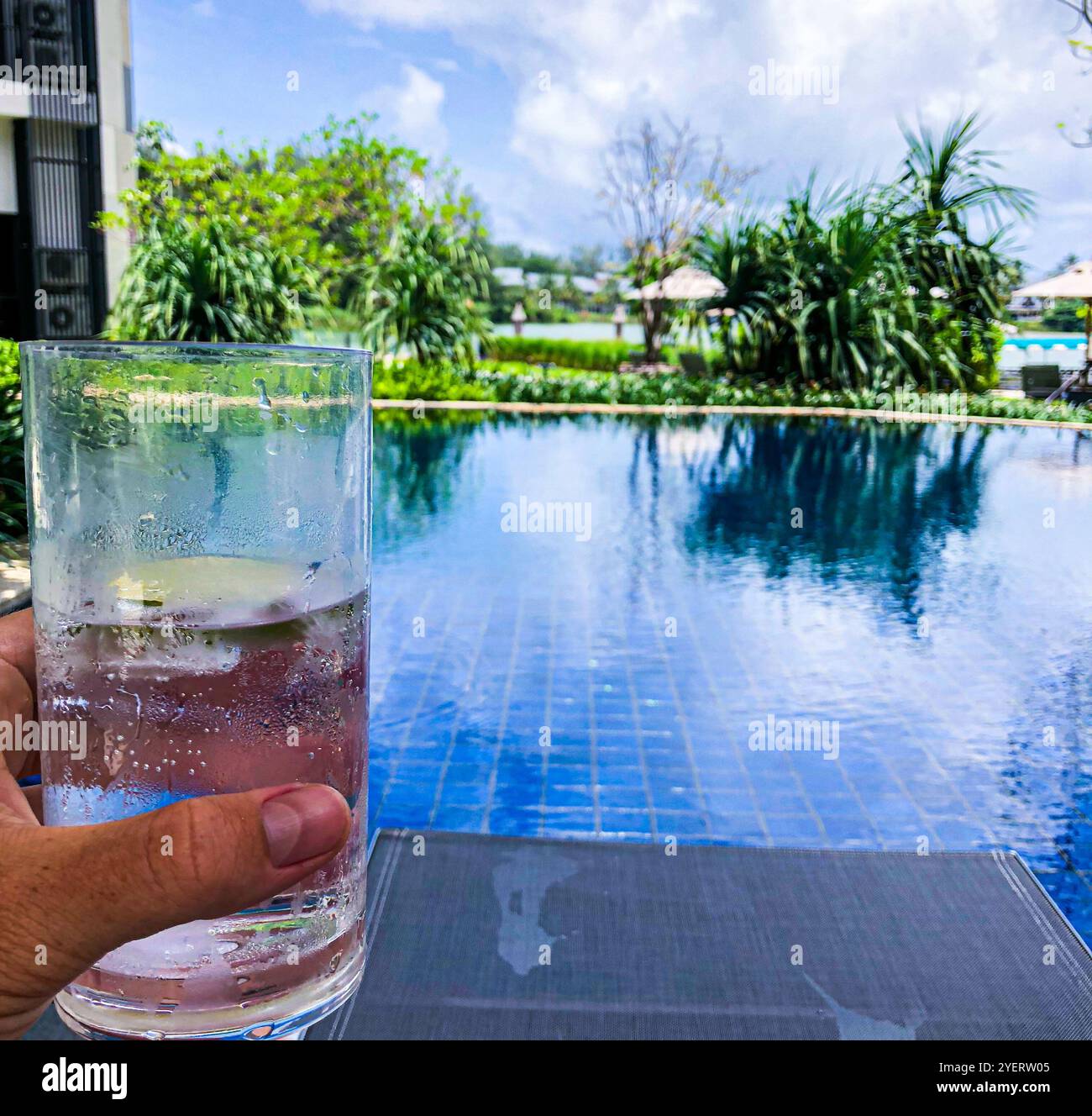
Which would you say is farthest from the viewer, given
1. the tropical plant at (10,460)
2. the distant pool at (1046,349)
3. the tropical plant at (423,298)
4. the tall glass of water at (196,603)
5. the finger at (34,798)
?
the distant pool at (1046,349)

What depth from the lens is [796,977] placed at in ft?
6.20

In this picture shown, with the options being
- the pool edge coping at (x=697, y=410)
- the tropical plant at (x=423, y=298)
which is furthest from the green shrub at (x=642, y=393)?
the tropical plant at (x=423, y=298)

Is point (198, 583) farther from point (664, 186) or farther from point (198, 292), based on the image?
point (664, 186)

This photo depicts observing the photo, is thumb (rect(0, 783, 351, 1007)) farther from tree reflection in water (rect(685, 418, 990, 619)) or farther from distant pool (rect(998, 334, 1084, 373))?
distant pool (rect(998, 334, 1084, 373))

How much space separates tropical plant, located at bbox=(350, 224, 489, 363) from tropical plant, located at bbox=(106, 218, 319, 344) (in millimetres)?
2261

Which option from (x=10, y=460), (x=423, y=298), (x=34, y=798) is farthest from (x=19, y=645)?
(x=423, y=298)

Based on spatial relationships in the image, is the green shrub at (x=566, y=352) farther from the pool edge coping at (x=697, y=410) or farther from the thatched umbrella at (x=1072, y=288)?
the thatched umbrella at (x=1072, y=288)

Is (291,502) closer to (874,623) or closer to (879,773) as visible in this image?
(879,773)

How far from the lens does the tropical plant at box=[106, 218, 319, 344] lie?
43.3ft

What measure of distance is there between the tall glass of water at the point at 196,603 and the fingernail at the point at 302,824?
21 millimetres

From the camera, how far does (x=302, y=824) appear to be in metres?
0.64

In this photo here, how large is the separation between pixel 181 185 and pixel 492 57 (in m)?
40.1

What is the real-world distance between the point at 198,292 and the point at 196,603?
13.9 metres

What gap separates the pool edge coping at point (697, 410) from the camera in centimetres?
1423
